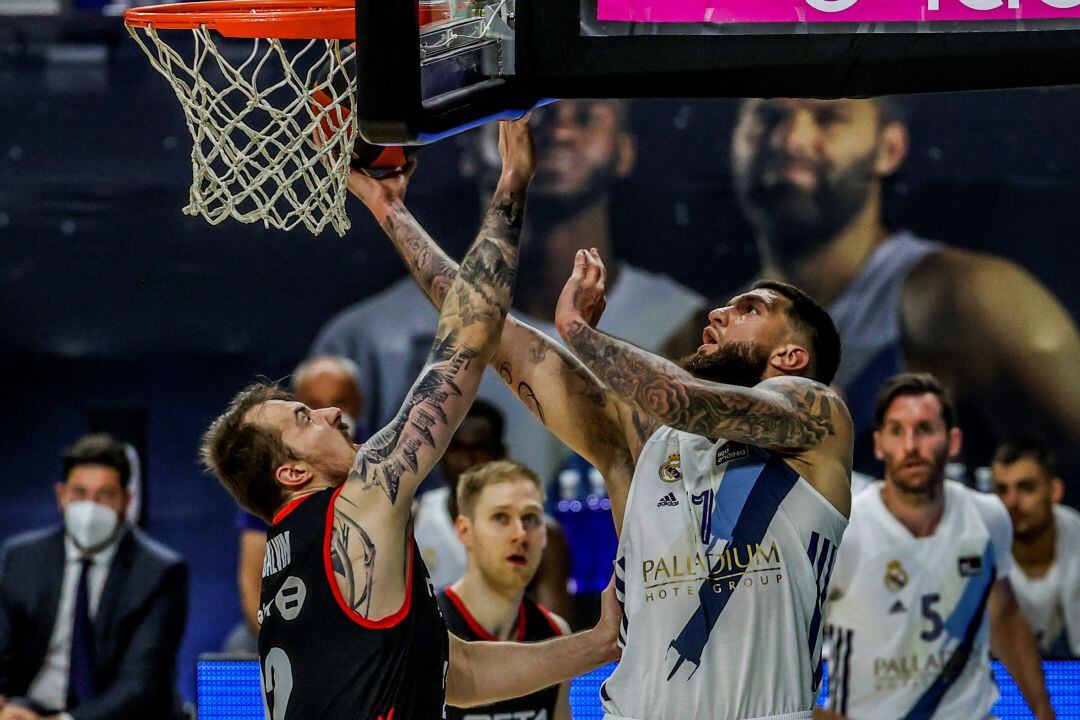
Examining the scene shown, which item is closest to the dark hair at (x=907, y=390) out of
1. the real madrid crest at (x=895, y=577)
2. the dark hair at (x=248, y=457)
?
the real madrid crest at (x=895, y=577)

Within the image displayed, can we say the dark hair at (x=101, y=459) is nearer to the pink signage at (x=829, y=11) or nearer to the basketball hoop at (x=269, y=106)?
the basketball hoop at (x=269, y=106)

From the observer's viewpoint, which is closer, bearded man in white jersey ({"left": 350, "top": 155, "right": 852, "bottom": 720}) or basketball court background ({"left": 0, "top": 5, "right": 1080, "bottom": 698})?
bearded man in white jersey ({"left": 350, "top": 155, "right": 852, "bottom": 720})

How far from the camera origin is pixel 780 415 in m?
3.60

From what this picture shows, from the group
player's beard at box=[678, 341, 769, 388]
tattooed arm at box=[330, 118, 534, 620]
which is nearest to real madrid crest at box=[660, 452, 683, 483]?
player's beard at box=[678, 341, 769, 388]

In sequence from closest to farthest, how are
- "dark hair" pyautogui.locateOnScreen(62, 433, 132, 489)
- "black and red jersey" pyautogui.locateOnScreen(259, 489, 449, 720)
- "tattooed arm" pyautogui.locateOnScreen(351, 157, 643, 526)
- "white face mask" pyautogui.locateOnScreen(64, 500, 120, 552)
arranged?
A: "black and red jersey" pyautogui.locateOnScreen(259, 489, 449, 720), "tattooed arm" pyautogui.locateOnScreen(351, 157, 643, 526), "white face mask" pyautogui.locateOnScreen(64, 500, 120, 552), "dark hair" pyautogui.locateOnScreen(62, 433, 132, 489)

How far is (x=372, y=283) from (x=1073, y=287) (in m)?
A: 3.94

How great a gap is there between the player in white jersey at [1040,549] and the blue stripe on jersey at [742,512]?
13.0 ft

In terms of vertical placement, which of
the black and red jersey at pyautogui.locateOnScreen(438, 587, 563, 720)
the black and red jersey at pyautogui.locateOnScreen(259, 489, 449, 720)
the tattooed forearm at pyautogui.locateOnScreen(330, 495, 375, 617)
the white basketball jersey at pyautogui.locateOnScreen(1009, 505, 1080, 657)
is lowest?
the white basketball jersey at pyautogui.locateOnScreen(1009, 505, 1080, 657)

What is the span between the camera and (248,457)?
3814mm

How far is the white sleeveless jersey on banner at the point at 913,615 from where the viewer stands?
5941 mm

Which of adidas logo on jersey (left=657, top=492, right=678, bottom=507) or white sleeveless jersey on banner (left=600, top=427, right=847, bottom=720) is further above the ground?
adidas logo on jersey (left=657, top=492, right=678, bottom=507)

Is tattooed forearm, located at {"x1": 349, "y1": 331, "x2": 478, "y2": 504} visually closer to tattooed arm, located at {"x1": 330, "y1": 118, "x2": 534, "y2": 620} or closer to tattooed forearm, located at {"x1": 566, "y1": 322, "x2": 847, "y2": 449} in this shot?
tattooed arm, located at {"x1": 330, "y1": 118, "x2": 534, "y2": 620}

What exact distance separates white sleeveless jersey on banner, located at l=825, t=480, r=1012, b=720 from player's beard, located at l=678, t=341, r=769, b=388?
2369 mm

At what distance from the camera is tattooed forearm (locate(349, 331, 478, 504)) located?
11.4ft
